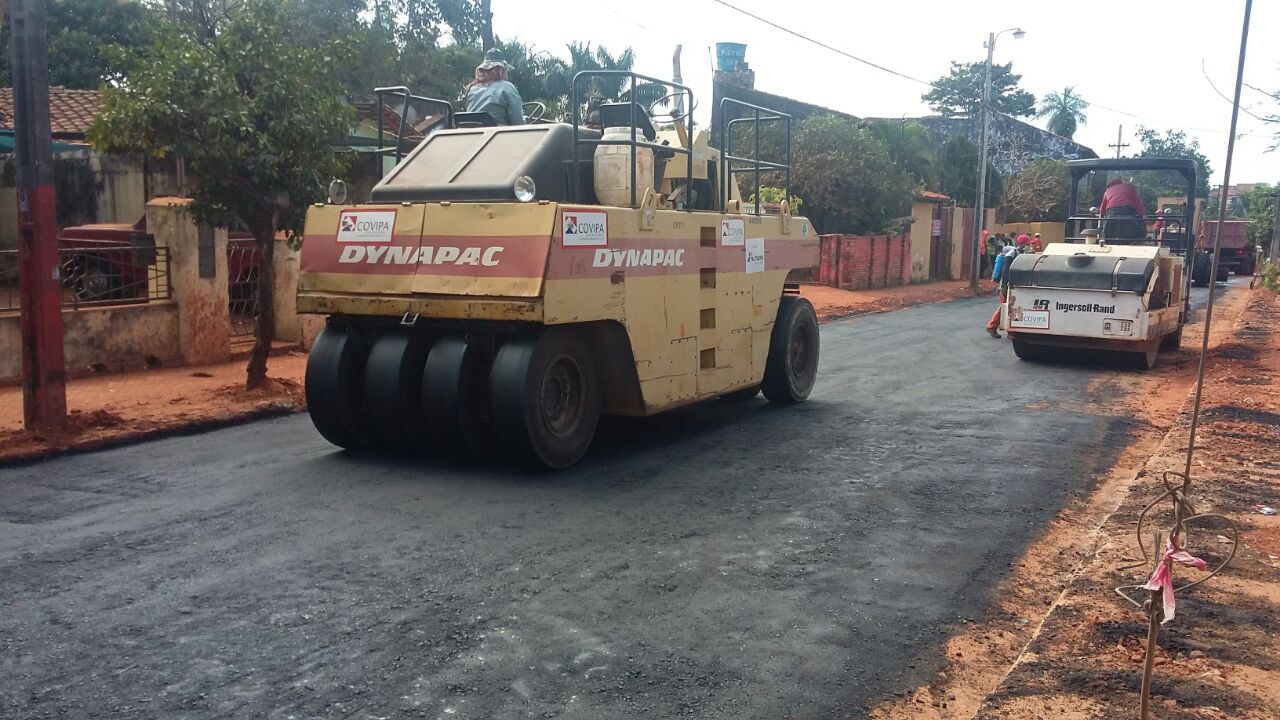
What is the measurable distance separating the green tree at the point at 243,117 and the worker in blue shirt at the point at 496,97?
6.12ft

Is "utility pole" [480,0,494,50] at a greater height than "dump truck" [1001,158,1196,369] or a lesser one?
greater

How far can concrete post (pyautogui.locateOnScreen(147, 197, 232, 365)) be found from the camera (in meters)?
12.2

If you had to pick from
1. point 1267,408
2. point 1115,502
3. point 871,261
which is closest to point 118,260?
point 1115,502

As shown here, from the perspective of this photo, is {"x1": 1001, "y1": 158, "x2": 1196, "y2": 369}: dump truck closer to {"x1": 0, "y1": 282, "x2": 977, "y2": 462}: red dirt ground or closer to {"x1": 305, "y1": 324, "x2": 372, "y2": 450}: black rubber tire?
{"x1": 0, "y1": 282, "x2": 977, "y2": 462}: red dirt ground

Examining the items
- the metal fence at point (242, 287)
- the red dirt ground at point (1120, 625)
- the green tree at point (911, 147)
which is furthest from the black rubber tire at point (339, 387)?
the green tree at point (911, 147)

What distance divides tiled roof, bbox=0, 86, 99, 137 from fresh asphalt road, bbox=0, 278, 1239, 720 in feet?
45.5

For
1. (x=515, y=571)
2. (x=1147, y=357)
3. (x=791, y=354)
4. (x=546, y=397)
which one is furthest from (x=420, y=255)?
(x=1147, y=357)

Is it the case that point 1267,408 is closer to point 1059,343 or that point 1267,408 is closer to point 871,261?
point 1059,343

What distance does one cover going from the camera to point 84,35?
28094mm

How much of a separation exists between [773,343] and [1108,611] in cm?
588

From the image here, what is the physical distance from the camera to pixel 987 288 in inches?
1313

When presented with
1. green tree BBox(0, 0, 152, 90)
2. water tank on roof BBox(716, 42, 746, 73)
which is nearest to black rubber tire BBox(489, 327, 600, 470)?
green tree BBox(0, 0, 152, 90)

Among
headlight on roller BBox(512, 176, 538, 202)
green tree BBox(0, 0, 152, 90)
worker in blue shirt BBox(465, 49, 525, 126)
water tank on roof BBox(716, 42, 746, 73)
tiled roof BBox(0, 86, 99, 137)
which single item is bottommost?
headlight on roller BBox(512, 176, 538, 202)

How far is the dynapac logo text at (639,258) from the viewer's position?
746 cm
